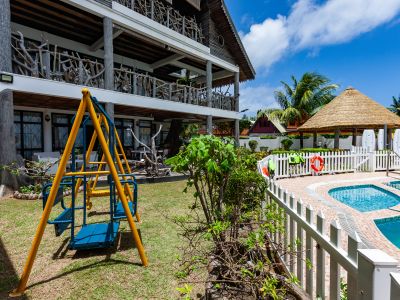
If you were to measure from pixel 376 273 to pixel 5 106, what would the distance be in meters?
9.13

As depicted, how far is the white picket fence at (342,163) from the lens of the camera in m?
11.9

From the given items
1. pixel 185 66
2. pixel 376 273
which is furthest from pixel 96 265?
pixel 185 66

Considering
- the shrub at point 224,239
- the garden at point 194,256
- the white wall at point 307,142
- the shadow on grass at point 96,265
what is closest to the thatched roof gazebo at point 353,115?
the white wall at point 307,142

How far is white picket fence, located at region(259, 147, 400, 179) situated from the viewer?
39.1 ft

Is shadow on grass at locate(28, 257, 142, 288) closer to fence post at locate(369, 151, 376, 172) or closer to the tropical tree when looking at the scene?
fence post at locate(369, 151, 376, 172)

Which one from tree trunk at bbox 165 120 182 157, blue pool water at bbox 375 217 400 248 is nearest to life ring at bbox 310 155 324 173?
blue pool water at bbox 375 217 400 248

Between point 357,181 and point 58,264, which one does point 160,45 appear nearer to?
point 58,264

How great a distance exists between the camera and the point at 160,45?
11867mm

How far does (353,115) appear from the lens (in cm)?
1577

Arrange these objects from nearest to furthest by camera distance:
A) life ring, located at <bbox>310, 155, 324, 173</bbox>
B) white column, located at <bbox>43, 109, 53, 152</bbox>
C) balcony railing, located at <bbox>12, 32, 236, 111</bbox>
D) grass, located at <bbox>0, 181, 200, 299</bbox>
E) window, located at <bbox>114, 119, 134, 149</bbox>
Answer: grass, located at <bbox>0, 181, 200, 299</bbox>, balcony railing, located at <bbox>12, 32, 236, 111</bbox>, white column, located at <bbox>43, 109, 53, 152</bbox>, life ring, located at <bbox>310, 155, 324, 173</bbox>, window, located at <bbox>114, 119, 134, 149</bbox>

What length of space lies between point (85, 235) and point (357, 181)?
38.5 feet

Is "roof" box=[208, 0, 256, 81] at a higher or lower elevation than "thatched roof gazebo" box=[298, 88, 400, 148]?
higher

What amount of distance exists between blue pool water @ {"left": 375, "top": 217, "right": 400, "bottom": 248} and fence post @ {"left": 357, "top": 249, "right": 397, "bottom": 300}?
17.0 feet

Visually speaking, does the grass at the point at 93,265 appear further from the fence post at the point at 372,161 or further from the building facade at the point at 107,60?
the fence post at the point at 372,161
